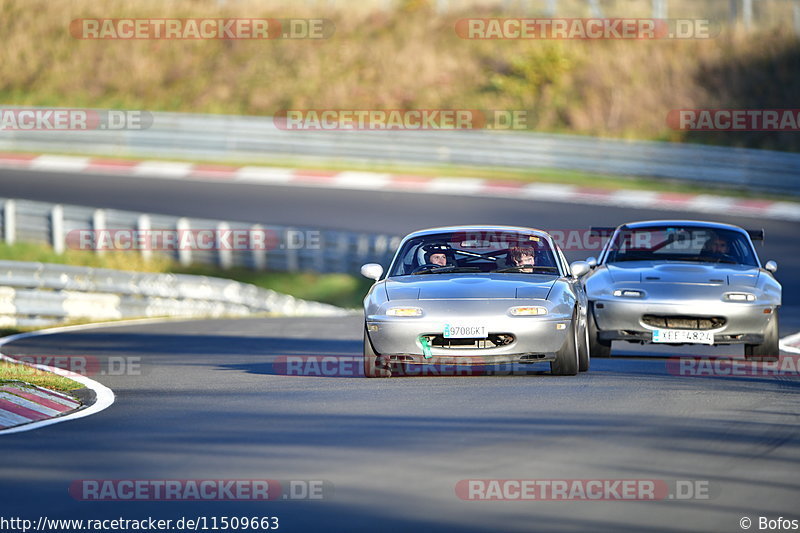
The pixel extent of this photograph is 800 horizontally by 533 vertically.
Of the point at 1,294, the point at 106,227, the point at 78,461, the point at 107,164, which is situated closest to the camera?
the point at 78,461

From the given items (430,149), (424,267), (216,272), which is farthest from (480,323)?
(430,149)

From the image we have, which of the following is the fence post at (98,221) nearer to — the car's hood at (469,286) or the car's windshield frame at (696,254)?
the car's windshield frame at (696,254)

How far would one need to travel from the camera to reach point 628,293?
13.4 meters

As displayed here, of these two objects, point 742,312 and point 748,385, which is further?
point 742,312

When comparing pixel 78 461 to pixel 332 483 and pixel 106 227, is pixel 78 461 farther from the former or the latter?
pixel 106 227

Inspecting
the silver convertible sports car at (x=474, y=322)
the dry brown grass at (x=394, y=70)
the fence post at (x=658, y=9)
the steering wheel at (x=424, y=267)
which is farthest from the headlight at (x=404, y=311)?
the fence post at (x=658, y=9)

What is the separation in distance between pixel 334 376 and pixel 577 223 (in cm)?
1934

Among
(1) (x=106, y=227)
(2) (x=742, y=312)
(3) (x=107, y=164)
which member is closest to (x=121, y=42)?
(3) (x=107, y=164)

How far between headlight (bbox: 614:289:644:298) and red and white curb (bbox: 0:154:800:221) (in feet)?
65.5

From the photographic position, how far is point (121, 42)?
5303 cm

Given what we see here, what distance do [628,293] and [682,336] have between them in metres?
0.62

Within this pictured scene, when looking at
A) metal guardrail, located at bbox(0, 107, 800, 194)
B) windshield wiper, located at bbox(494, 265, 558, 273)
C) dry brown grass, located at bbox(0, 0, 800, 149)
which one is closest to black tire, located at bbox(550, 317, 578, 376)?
windshield wiper, located at bbox(494, 265, 558, 273)

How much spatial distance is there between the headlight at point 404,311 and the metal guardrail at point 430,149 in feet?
82.4

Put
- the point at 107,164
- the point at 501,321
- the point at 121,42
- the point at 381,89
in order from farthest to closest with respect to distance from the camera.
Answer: the point at 121,42 < the point at 381,89 < the point at 107,164 < the point at 501,321
